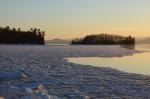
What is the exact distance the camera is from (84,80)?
18.8 meters

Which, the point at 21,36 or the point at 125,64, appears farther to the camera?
the point at 21,36

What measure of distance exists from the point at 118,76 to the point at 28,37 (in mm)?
157927

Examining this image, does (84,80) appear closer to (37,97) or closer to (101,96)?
(101,96)

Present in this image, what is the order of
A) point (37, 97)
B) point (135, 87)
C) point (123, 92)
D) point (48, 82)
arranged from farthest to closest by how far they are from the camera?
point (48, 82) < point (135, 87) < point (123, 92) < point (37, 97)

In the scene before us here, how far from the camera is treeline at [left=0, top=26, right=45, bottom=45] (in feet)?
559

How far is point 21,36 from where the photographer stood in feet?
580

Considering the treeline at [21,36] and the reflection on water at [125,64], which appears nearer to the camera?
the reflection on water at [125,64]

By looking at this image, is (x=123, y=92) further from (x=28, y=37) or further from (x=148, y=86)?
(x=28, y=37)

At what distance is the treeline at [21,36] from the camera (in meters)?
170

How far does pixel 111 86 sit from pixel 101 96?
2.81 meters

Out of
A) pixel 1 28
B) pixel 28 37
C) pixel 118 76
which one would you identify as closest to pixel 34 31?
pixel 28 37

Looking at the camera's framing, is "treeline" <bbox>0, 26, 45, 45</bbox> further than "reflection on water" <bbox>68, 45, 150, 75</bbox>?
Yes

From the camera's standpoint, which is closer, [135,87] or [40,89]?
[40,89]

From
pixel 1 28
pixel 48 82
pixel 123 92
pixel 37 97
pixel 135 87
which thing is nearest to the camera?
pixel 37 97
